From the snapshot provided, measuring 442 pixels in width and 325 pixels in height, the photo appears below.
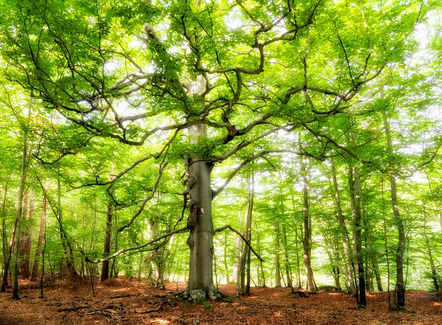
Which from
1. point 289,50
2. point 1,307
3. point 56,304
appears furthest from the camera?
point 56,304

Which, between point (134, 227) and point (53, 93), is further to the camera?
point (134, 227)

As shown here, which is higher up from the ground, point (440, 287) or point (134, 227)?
point (134, 227)

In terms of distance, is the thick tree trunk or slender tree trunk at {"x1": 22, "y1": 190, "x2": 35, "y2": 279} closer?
the thick tree trunk

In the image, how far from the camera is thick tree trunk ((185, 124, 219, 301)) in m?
6.00

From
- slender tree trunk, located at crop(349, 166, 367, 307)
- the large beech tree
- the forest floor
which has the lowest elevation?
the forest floor

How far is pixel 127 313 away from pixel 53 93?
15.6 feet

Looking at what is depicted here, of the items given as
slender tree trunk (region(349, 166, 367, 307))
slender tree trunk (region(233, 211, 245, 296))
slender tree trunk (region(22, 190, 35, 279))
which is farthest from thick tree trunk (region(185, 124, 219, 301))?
slender tree trunk (region(22, 190, 35, 279))

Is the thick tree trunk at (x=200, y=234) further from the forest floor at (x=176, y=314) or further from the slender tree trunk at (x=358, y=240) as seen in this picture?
the slender tree trunk at (x=358, y=240)

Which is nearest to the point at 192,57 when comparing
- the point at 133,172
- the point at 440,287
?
the point at 133,172

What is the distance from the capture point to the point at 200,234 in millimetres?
6285

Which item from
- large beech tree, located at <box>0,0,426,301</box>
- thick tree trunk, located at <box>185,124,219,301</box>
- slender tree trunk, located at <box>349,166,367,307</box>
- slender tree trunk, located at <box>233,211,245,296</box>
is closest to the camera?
large beech tree, located at <box>0,0,426,301</box>

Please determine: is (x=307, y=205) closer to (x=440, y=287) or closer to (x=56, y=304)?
(x=440, y=287)

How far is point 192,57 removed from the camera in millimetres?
4215

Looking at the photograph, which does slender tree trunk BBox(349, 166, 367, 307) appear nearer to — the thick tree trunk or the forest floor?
the forest floor
